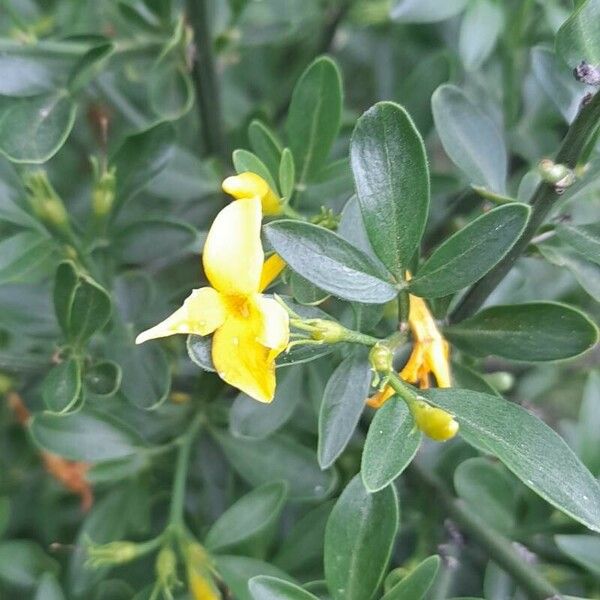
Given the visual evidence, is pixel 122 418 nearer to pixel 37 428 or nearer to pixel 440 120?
pixel 37 428

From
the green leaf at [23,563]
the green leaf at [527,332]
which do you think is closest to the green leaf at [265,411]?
the green leaf at [527,332]

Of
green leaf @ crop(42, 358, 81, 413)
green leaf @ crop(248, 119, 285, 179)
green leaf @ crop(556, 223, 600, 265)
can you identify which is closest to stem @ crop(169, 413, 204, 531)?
green leaf @ crop(42, 358, 81, 413)

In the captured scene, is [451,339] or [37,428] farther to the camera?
[37,428]

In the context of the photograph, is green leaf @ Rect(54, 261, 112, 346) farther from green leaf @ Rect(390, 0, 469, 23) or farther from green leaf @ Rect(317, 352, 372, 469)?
green leaf @ Rect(390, 0, 469, 23)

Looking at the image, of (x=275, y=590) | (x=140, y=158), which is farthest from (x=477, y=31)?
(x=275, y=590)

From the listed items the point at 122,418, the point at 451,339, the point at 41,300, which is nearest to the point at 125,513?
the point at 122,418

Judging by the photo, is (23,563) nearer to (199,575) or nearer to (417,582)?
(199,575)
